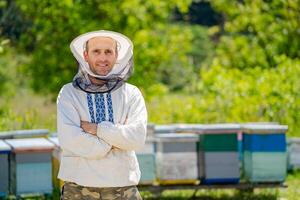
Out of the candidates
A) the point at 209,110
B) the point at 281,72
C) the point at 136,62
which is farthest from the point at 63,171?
the point at 136,62

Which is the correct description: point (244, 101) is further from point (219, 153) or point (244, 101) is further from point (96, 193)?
point (96, 193)

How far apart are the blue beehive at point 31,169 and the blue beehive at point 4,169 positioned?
43 mm

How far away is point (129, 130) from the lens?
3.50 meters

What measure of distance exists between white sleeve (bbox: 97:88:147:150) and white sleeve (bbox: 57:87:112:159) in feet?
0.15

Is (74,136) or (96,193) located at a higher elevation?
(74,136)

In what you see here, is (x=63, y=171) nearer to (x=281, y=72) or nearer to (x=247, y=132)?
(x=247, y=132)

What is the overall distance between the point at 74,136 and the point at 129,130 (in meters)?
0.26

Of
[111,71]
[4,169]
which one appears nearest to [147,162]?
[4,169]

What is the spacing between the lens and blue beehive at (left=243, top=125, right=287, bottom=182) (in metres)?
6.07

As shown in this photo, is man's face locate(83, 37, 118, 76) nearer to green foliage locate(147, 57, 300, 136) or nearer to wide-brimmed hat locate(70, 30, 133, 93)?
wide-brimmed hat locate(70, 30, 133, 93)

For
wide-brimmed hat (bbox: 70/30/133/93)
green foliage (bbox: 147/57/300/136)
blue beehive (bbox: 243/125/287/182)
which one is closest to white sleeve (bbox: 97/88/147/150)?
wide-brimmed hat (bbox: 70/30/133/93)

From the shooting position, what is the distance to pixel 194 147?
6.12 metres

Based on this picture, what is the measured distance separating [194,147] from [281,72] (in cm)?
389

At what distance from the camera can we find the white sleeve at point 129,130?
345cm
